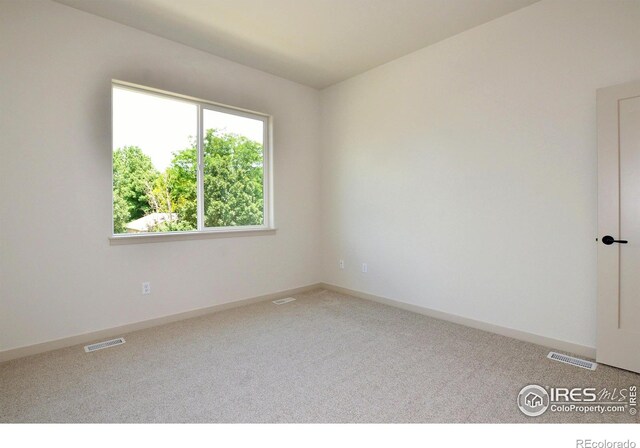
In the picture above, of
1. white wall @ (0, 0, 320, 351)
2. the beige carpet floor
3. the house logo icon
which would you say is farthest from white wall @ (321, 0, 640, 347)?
white wall @ (0, 0, 320, 351)

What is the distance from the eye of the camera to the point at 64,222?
2.85 m

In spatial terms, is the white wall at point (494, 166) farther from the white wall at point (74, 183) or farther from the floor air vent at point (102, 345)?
the floor air vent at point (102, 345)

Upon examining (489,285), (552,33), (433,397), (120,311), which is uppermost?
(552,33)

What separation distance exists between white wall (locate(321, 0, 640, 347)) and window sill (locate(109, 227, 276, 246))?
131 cm

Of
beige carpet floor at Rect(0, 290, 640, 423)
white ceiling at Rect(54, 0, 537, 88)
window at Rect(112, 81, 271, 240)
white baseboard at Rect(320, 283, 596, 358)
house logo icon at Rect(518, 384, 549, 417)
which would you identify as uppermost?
white ceiling at Rect(54, 0, 537, 88)

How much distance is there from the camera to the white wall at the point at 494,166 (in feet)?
8.60

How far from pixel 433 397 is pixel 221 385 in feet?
4.51

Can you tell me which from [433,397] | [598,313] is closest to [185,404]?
[433,397]

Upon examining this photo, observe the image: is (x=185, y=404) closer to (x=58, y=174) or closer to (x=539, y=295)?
(x=58, y=174)
